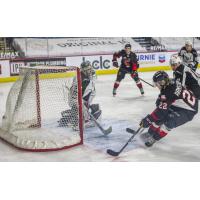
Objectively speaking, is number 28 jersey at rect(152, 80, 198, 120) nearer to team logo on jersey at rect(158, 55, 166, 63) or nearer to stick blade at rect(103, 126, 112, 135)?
team logo on jersey at rect(158, 55, 166, 63)

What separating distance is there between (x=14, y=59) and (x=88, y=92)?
22.2 inches

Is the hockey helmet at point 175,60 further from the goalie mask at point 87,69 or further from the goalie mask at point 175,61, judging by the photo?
the goalie mask at point 87,69

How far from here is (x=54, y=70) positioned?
9.09 feet

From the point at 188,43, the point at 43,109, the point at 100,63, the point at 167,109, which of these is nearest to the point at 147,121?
the point at 167,109

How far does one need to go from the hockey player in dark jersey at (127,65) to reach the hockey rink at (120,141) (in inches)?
1.8

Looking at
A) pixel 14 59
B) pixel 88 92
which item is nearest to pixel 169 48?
pixel 88 92

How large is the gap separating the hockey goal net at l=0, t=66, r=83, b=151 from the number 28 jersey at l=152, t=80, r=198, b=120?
580 millimetres

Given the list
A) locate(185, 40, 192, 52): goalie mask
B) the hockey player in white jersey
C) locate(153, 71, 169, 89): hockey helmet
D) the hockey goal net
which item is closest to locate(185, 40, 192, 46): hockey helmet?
locate(185, 40, 192, 52): goalie mask

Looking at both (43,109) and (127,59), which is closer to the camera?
(127,59)

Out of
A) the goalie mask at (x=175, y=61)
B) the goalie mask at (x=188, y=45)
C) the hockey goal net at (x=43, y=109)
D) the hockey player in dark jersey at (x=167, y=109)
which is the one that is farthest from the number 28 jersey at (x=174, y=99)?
the hockey goal net at (x=43, y=109)

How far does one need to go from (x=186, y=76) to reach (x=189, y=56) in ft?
0.50

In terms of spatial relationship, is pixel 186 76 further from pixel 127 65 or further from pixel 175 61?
pixel 127 65

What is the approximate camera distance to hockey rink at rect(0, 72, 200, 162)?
2766 mm

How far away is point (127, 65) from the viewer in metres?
2.81
